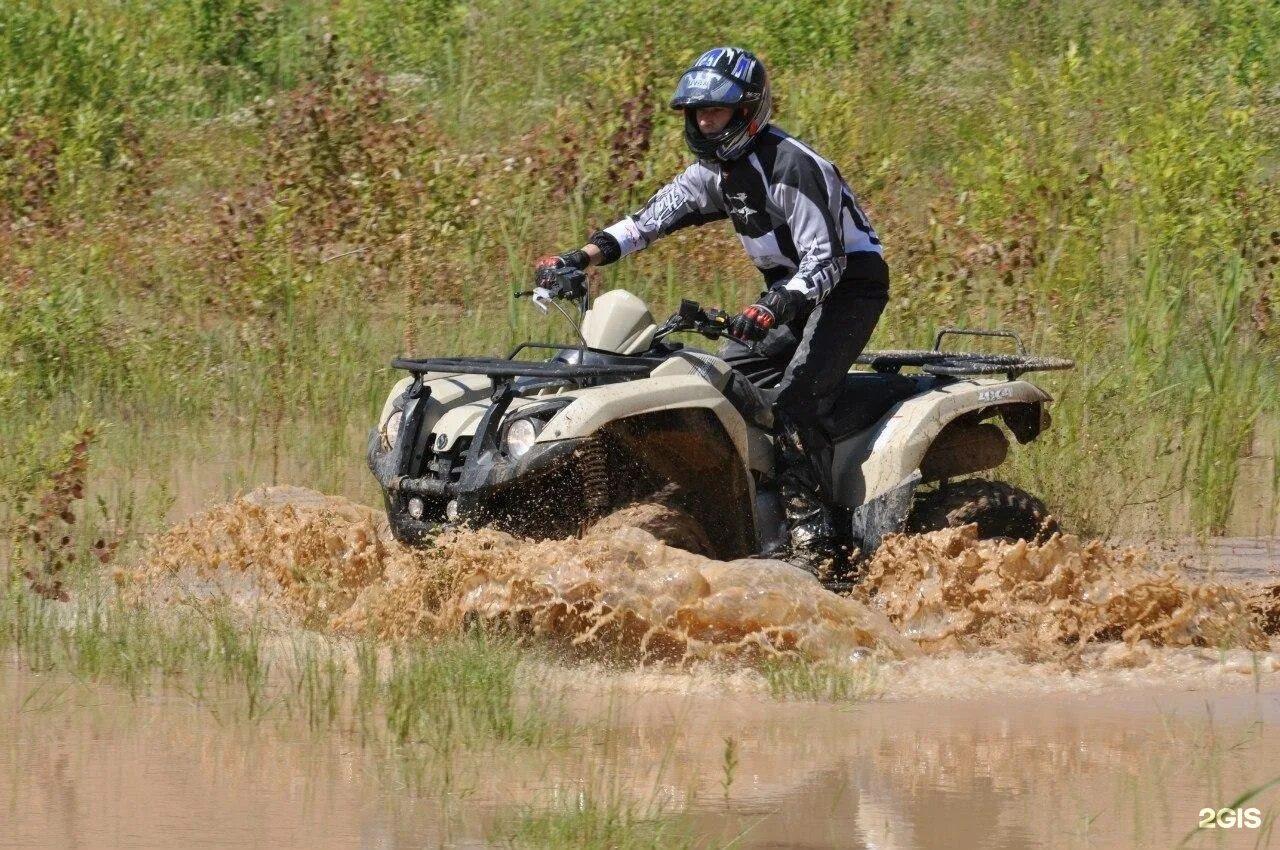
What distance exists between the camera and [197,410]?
1140cm

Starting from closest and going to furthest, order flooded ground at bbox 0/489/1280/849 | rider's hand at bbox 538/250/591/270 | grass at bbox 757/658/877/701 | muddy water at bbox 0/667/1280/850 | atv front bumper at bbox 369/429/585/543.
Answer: muddy water at bbox 0/667/1280/850 < flooded ground at bbox 0/489/1280/849 < grass at bbox 757/658/877/701 < atv front bumper at bbox 369/429/585/543 < rider's hand at bbox 538/250/591/270

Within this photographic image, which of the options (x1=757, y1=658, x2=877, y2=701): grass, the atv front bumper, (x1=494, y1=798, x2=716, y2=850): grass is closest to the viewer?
(x1=494, y1=798, x2=716, y2=850): grass

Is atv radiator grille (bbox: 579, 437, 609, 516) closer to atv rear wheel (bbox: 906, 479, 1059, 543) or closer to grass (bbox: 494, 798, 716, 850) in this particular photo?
atv rear wheel (bbox: 906, 479, 1059, 543)

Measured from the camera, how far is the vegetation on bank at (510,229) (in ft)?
35.4

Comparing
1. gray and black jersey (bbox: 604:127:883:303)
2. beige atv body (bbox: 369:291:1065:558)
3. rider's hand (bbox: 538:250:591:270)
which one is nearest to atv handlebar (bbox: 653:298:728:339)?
beige atv body (bbox: 369:291:1065:558)

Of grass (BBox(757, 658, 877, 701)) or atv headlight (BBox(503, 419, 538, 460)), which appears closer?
grass (BBox(757, 658, 877, 701))

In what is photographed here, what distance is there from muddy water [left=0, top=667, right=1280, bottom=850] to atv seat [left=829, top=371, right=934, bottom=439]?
66.4 inches

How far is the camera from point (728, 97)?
7703mm

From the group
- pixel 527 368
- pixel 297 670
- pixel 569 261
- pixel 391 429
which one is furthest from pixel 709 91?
pixel 297 670

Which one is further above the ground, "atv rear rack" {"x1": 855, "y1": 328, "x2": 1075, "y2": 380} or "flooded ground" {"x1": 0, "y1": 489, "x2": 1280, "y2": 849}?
"atv rear rack" {"x1": 855, "y1": 328, "x2": 1075, "y2": 380}

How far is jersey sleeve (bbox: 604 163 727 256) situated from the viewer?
26.8 ft

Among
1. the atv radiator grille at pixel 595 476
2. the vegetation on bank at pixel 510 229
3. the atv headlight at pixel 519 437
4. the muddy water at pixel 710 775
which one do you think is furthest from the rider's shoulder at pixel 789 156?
the vegetation on bank at pixel 510 229

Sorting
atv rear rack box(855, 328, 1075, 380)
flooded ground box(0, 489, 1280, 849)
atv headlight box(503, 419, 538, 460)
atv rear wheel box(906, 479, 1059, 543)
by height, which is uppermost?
atv rear rack box(855, 328, 1075, 380)

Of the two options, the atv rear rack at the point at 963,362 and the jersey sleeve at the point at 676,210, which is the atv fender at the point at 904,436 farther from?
the jersey sleeve at the point at 676,210
